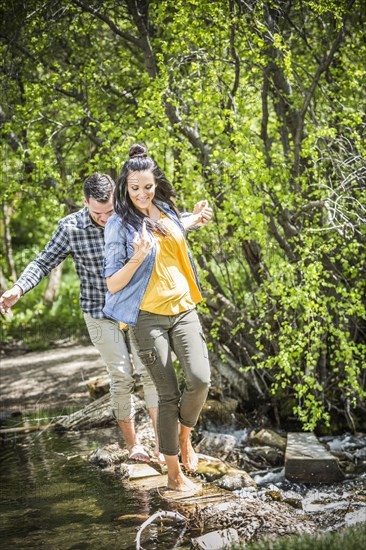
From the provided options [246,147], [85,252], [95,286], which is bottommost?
[95,286]

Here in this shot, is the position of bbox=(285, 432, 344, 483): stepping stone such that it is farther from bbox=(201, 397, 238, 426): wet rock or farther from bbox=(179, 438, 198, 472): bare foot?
bbox=(201, 397, 238, 426): wet rock

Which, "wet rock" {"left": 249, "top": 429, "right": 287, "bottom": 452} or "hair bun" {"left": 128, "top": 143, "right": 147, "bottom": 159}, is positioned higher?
"hair bun" {"left": 128, "top": 143, "right": 147, "bottom": 159}

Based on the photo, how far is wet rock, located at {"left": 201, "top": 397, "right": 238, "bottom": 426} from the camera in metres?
6.88

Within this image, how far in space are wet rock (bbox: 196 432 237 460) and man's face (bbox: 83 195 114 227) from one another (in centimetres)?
241

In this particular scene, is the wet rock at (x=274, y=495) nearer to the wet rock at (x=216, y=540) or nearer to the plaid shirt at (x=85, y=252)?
the wet rock at (x=216, y=540)

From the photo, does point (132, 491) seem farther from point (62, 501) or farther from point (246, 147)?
point (246, 147)

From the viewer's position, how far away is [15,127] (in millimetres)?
6992

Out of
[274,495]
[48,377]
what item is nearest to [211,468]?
[274,495]

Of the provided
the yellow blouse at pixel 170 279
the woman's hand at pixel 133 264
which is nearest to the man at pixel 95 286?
the yellow blouse at pixel 170 279

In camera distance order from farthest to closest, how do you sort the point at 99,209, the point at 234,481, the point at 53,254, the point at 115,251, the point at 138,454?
the point at 234,481 < the point at 138,454 < the point at 53,254 < the point at 99,209 < the point at 115,251

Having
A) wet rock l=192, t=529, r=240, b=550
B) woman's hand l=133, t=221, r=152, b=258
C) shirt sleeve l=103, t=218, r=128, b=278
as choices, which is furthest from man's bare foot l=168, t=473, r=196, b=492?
woman's hand l=133, t=221, r=152, b=258

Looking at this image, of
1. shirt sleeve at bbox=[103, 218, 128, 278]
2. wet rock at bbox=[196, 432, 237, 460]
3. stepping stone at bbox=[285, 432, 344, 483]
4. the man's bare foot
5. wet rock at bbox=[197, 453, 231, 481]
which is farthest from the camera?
wet rock at bbox=[196, 432, 237, 460]

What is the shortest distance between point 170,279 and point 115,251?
14.5 inches

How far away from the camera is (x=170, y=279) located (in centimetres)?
394
